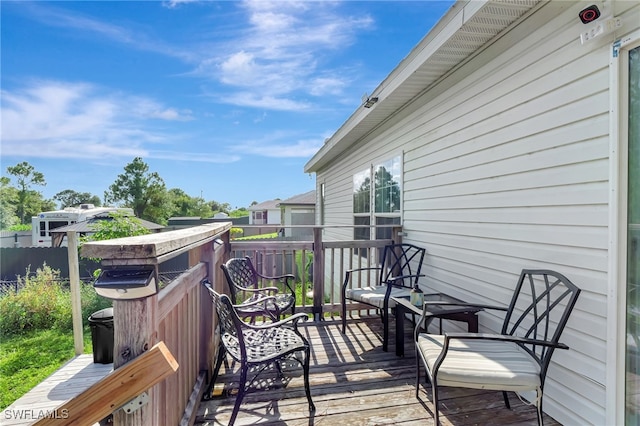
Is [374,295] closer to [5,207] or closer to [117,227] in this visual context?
[117,227]

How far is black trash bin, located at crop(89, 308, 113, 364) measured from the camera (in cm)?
306

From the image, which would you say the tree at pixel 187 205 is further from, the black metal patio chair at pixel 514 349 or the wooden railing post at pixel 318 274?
the black metal patio chair at pixel 514 349

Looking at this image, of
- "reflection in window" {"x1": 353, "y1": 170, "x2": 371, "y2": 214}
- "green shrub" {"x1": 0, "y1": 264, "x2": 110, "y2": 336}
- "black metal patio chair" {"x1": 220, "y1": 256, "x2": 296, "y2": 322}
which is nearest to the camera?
"black metal patio chair" {"x1": 220, "y1": 256, "x2": 296, "y2": 322}

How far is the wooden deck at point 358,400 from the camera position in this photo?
194 centimetres

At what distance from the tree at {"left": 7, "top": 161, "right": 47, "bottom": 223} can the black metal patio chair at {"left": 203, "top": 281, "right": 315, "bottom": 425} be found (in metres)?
31.4

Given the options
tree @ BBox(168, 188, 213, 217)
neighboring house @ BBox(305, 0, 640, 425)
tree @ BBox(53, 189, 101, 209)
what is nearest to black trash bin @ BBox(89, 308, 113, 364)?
neighboring house @ BBox(305, 0, 640, 425)

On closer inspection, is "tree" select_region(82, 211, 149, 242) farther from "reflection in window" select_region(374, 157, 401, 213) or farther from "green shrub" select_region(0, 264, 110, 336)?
"reflection in window" select_region(374, 157, 401, 213)

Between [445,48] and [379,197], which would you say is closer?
[445,48]

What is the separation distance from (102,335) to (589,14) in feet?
15.0

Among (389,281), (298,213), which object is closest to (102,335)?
(389,281)

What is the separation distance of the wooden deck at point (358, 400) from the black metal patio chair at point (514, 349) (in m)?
0.15

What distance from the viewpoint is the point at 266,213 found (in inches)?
995

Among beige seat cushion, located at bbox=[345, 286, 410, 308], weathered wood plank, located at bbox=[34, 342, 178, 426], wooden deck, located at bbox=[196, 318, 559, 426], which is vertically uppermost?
weathered wood plank, located at bbox=[34, 342, 178, 426]

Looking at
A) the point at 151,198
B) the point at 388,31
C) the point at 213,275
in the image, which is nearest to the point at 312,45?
the point at 388,31
